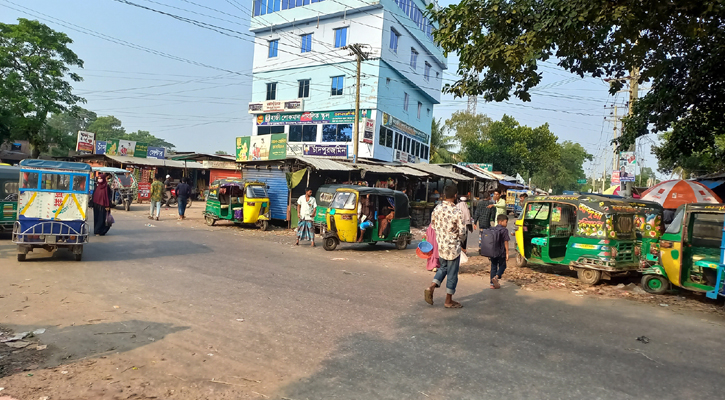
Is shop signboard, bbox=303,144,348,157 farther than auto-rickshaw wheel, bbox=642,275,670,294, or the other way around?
shop signboard, bbox=303,144,348,157

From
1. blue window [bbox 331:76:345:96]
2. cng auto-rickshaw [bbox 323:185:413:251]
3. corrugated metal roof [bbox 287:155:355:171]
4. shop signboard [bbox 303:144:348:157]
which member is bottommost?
cng auto-rickshaw [bbox 323:185:413:251]

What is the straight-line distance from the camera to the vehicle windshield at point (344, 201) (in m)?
12.6

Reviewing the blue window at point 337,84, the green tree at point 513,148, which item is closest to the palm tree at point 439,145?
the green tree at point 513,148

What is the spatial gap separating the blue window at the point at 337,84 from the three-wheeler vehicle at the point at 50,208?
25.6 meters

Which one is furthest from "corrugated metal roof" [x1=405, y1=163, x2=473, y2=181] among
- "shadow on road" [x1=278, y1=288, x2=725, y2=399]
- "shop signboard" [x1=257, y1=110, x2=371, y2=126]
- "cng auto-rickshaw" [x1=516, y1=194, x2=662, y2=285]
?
"shadow on road" [x1=278, y1=288, x2=725, y2=399]

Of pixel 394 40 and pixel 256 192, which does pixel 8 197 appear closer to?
pixel 256 192

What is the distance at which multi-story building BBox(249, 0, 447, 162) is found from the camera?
3244 centimetres

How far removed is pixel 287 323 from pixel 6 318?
332 cm

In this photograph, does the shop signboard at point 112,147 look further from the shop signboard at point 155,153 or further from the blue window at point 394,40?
the blue window at point 394,40

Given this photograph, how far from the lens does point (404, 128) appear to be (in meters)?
37.0

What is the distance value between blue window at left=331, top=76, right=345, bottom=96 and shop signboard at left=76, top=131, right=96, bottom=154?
1856cm

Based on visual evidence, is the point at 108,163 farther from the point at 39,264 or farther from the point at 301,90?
the point at 39,264

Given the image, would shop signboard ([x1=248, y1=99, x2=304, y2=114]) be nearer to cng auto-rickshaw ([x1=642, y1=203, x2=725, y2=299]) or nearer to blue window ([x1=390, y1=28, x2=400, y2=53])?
blue window ([x1=390, y1=28, x2=400, y2=53])

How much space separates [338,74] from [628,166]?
21.4m
